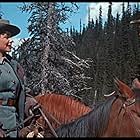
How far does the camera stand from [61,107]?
6863 millimetres

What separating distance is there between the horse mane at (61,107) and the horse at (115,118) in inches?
88.8

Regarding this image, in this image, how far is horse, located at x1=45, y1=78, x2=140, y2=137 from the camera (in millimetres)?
4324

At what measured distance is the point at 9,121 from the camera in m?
4.48

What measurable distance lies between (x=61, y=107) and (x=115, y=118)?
101 inches

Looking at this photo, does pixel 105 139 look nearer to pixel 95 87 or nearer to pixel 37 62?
pixel 37 62

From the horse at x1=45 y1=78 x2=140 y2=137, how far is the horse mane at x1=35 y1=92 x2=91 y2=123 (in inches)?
88.8

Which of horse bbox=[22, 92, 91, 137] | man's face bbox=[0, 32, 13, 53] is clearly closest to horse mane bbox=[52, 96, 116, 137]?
man's face bbox=[0, 32, 13, 53]

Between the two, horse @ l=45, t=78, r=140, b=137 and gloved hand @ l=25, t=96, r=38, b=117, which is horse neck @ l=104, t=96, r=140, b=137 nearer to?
horse @ l=45, t=78, r=140, b=137

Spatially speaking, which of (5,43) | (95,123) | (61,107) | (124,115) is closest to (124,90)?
(124,115)

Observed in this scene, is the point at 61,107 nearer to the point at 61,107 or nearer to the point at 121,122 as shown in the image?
the point at 61,107

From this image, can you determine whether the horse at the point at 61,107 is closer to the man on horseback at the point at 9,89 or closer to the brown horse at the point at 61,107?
the brown horse at the point at 61,107

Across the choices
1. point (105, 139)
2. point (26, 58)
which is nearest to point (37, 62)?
point (26, 58)

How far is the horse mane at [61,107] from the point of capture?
6.80 metres

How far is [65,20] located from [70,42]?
1019 millimetres
